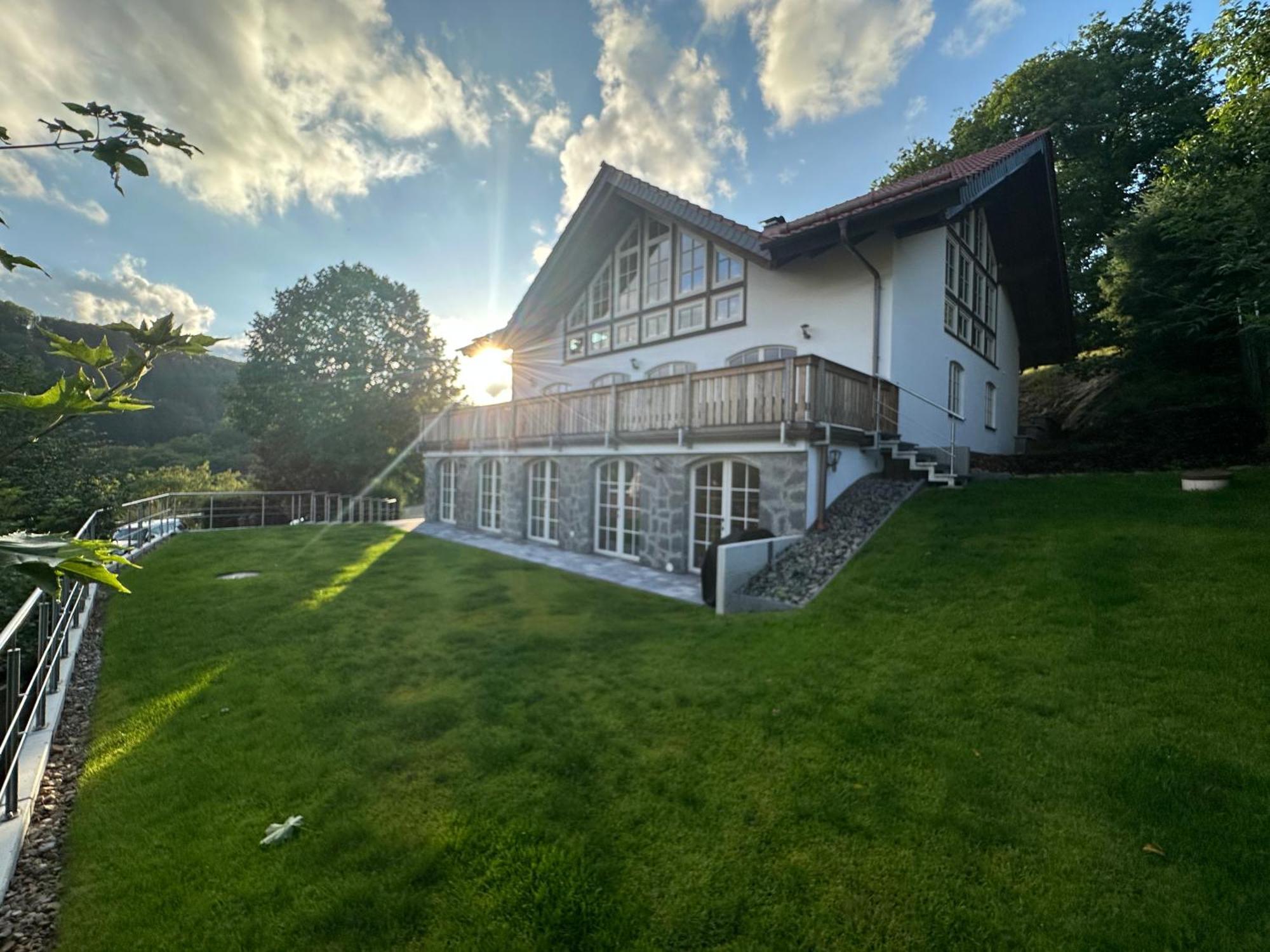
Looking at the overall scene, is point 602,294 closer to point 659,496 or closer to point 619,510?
point 619,510

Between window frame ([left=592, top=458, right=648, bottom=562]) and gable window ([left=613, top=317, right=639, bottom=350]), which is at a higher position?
gable window ([left=613, top=317, right=639, bottom=350])

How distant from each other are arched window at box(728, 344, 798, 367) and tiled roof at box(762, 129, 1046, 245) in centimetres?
236

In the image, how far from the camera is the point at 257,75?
15.5 feet

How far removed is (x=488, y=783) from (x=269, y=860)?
125cm

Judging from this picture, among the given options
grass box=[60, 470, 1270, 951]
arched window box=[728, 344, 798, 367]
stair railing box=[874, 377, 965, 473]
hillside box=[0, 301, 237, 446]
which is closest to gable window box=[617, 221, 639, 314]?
arched window box=[728, 344, 798, 367]

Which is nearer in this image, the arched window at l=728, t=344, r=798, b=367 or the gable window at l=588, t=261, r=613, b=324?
the arched window at l=728, t=344, r=798, b=367

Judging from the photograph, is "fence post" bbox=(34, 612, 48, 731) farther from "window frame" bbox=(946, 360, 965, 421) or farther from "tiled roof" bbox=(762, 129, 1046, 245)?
"window frame" bbox=(946, 360, 965, 421)

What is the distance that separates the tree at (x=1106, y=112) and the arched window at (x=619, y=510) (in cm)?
2025

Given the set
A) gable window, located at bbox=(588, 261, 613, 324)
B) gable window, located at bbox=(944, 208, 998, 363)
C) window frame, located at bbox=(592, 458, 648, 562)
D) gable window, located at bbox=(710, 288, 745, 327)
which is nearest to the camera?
window frame, located at bbox=(592, 458, 648, 562)

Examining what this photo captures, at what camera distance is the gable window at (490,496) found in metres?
16.2

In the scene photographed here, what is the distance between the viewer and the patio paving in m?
9.16

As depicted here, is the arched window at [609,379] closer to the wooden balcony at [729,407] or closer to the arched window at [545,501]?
the wooden balcony at [729,407]

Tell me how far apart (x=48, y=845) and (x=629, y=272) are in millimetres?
14747

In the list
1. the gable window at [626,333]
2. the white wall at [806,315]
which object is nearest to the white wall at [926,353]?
the white wall at [806,315]
